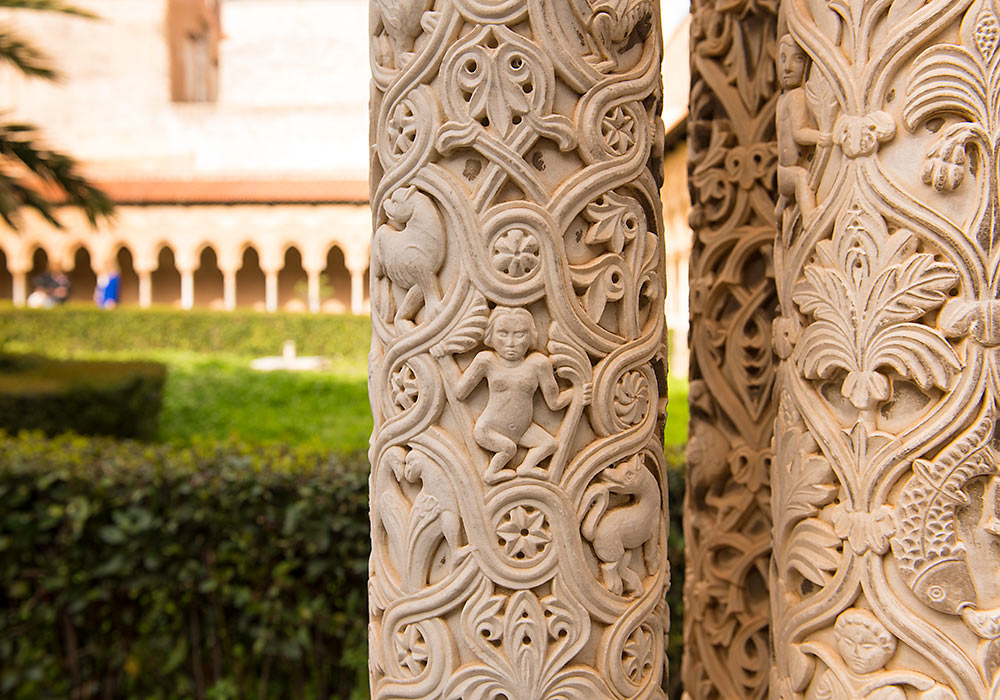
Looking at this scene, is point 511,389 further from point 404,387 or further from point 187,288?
point 187,288

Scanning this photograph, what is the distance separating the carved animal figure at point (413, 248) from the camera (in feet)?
3.65

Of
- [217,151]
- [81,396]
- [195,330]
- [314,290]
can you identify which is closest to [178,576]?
[81,396]

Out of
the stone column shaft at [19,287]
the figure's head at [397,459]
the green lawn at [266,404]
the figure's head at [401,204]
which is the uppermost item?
the stone column shaft at [19,287]

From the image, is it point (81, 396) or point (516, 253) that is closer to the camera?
point (516, 253)

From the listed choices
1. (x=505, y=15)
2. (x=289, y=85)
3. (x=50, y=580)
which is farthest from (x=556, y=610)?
(x=289, y=85)

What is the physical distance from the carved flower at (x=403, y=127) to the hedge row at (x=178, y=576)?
2.07 metres

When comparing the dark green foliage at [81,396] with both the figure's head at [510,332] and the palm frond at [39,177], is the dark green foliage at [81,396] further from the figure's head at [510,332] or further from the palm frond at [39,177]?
the figure's head at [510,332]

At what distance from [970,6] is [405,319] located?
0.77m

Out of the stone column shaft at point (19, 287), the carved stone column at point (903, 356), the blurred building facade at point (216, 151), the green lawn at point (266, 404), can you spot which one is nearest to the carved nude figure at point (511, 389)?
the carved stone column at point (903, 356)

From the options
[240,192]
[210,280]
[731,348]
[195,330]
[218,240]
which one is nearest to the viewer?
[731,348]

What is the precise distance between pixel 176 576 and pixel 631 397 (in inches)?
92.5

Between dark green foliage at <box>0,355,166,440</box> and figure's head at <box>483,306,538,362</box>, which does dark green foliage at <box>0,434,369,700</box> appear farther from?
dark green foliage at <box>0,355,166,440</box>

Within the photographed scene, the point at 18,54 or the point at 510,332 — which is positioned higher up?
the point at 18,54

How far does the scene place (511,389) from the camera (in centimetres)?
108
